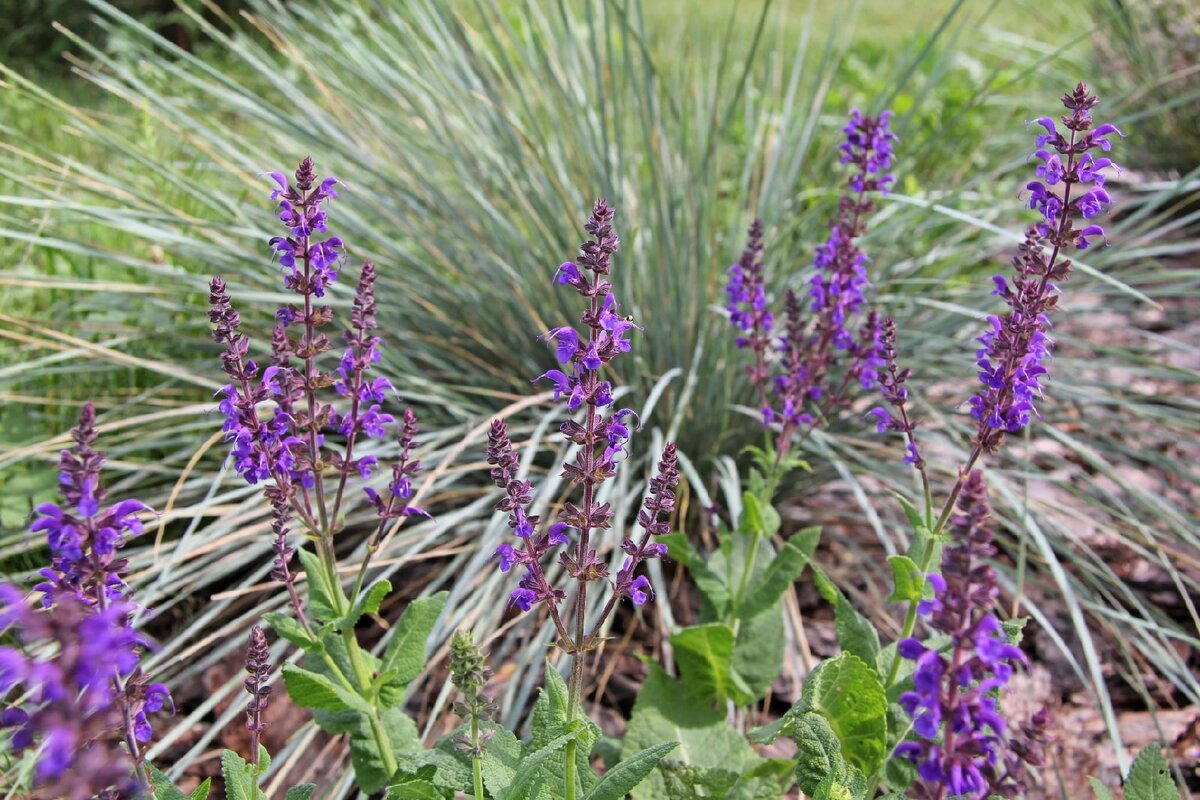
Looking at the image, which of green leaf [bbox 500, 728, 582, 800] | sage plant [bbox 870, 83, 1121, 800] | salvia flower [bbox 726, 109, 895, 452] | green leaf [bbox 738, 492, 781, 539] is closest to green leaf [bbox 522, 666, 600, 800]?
green leaf [bbox 500, 728, 582, 800]

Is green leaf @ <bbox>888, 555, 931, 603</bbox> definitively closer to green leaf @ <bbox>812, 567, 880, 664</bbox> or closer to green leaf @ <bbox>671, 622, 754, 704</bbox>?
green leaf @ <bbox>812, 567, 880, 664</bbox>

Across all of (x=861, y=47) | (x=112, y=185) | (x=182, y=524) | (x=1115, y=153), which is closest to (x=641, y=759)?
(x=182, y=524)

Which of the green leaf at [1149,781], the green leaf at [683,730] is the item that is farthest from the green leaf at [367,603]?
the green leaf at [1149,781]

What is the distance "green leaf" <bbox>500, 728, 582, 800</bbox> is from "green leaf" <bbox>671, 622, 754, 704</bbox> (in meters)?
0.50

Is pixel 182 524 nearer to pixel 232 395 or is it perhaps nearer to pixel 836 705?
pixel 232 395

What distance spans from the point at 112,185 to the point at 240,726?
Answer: 5.59 feet

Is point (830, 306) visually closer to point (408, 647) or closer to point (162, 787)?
point (408, 647)

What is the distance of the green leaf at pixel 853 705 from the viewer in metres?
1.77

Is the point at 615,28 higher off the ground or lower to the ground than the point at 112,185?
higher

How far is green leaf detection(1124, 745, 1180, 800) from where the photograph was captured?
168 centimetres

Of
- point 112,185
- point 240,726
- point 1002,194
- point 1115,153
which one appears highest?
point 1115,153

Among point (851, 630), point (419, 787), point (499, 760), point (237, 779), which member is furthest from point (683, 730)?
point (237, 779)

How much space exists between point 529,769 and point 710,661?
74cm

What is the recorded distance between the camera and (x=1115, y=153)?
5.03 meters
